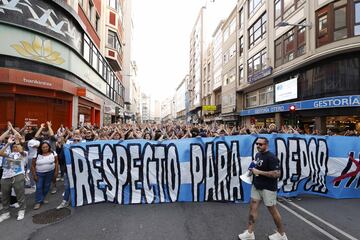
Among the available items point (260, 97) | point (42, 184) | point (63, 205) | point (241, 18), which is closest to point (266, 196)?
point (63, 205)

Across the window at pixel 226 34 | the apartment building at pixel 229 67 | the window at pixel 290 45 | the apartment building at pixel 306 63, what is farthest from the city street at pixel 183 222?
the window at pixel 226 34

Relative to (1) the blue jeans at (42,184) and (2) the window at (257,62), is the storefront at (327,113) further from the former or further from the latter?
(1) the blue jeans at (42,184)

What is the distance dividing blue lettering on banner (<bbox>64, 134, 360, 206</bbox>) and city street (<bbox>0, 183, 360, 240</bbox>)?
1.13 ft

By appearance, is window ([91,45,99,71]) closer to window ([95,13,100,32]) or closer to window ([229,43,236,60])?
window ([95,13,100,32])

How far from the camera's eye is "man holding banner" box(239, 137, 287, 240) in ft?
12.8

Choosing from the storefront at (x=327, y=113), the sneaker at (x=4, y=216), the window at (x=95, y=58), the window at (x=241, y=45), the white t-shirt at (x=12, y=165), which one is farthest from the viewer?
the window at (x=241, y=45)

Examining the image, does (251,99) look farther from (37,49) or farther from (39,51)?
(37,49)

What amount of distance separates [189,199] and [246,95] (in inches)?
1136

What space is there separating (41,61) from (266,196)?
13.0 m

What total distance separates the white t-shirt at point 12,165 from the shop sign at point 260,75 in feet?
75.3

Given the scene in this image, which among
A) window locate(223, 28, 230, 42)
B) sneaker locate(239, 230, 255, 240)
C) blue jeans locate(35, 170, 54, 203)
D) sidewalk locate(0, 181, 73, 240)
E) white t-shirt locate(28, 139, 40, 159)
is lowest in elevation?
sidewalk locate(0, 181, 73, 240)

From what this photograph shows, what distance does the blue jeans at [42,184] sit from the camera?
5.52m

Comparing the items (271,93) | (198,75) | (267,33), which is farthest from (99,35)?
(198,75)

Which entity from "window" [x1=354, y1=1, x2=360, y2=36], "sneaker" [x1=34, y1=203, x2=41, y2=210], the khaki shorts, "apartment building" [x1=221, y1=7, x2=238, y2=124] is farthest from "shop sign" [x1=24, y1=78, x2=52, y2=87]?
"apartment building" [x1=221, y1=7, x2=238, y2=124]
